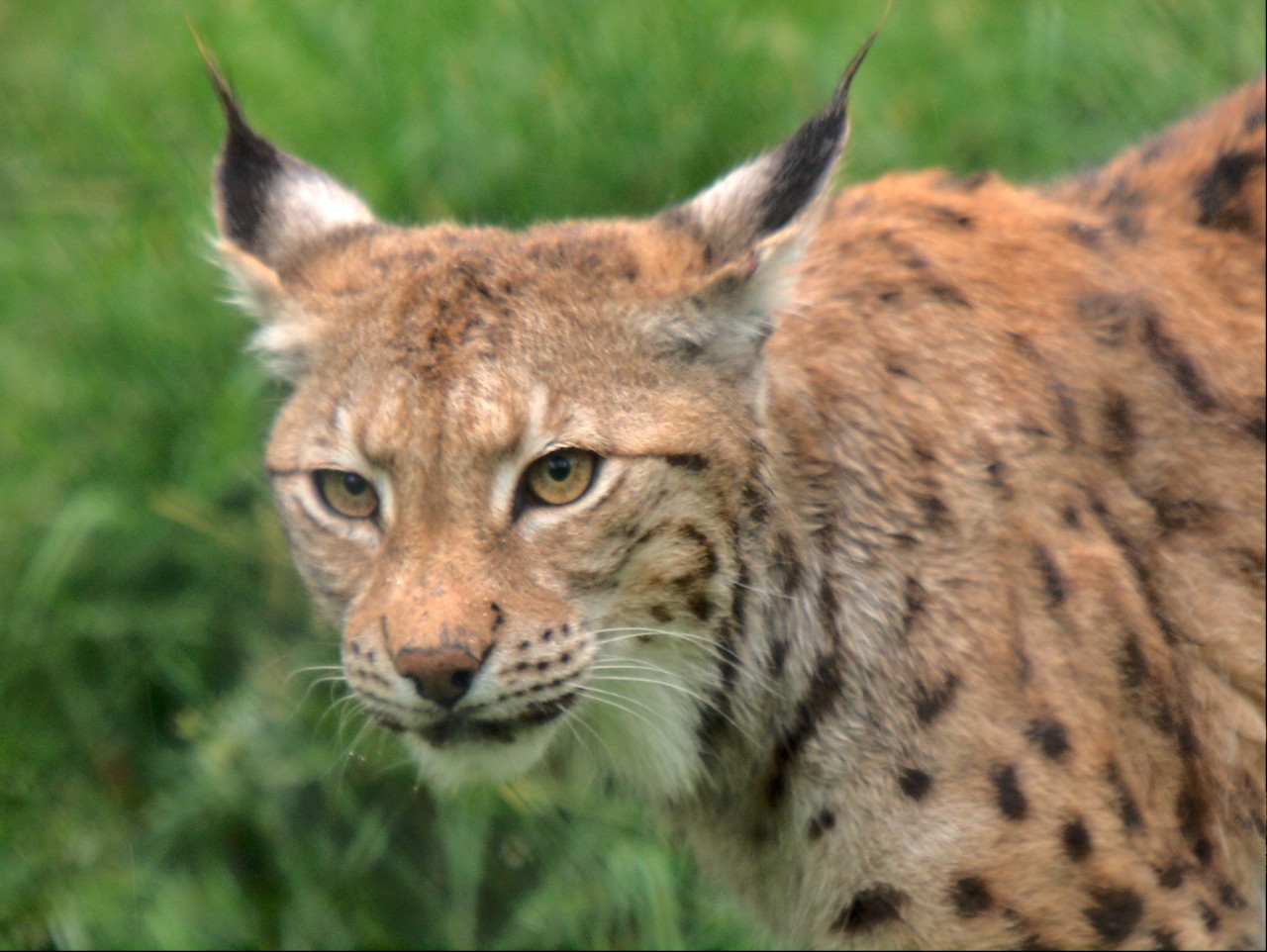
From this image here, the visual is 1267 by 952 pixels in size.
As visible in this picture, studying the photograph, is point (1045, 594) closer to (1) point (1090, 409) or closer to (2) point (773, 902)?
(1) point (1090, 409)

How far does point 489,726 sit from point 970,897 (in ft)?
3.69

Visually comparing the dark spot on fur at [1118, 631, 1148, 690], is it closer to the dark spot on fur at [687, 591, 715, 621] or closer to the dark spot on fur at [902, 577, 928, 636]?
the dark spot on fur at [902, 577, 928, 636]

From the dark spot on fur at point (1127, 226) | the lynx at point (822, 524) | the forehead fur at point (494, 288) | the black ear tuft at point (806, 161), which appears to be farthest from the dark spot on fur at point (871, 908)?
the dark spot on fur at point (1127, 226)

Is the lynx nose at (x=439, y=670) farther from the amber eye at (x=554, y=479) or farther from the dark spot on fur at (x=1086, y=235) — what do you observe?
the dark spot on fur at (x=1086, y=235)

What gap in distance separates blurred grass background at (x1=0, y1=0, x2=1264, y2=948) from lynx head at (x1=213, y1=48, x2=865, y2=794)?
116cm

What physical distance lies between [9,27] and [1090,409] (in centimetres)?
638

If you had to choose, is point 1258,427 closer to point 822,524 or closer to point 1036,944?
point 822,524

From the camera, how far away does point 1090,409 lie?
162 inches

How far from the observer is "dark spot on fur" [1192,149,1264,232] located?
4414mm

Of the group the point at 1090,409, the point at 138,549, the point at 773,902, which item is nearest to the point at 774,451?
the point at 1090,409

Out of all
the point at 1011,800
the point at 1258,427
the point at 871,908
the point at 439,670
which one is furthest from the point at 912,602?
the point at 439,670

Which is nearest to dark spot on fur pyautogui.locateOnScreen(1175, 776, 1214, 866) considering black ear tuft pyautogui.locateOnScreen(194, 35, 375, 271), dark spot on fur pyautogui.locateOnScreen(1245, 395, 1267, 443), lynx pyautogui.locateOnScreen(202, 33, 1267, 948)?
lynx pyautogui.locateOnScreen(202, 33, 1267, 948)

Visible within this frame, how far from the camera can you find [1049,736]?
379cm

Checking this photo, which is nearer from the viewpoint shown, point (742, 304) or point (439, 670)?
point (439, 670)
